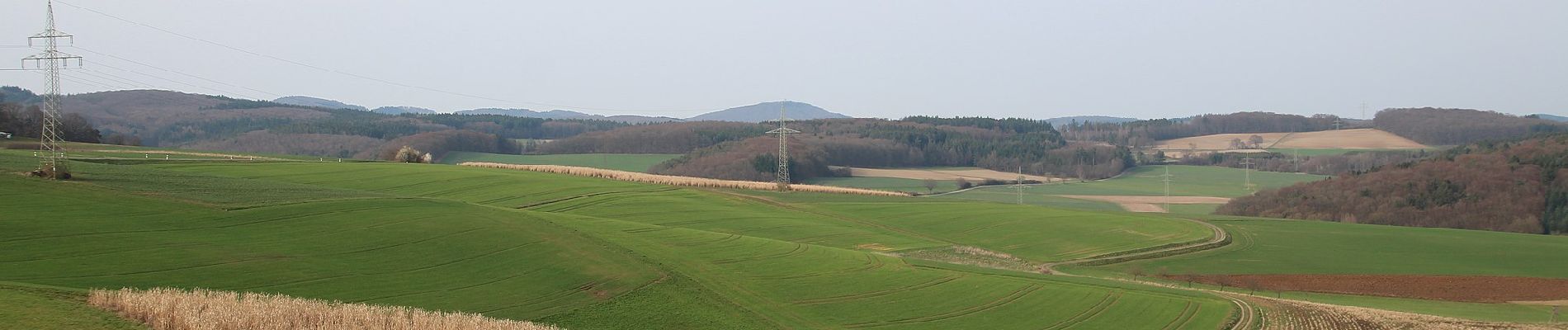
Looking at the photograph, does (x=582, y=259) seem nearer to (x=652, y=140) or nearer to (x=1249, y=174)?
(x=1249, y=174)

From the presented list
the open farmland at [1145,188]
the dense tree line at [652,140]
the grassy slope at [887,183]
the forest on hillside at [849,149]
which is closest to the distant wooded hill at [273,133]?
the dense tree line at [652,140]

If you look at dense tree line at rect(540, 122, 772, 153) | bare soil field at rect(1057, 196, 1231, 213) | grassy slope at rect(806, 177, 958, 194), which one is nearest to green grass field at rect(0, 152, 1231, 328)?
bare soil field at rect(1057, 196, 1231, 213)

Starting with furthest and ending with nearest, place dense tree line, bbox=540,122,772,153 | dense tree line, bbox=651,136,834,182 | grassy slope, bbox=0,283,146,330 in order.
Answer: dense tree line, bbox=540,122,772,153 → dense tree line, bbox=651,136,834,182 → grassy slope, bbox=0,283,146,330

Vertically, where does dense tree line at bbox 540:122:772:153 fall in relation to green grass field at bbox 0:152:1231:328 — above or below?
above

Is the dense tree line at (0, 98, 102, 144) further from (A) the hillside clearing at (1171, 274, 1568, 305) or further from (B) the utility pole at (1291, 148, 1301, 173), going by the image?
(B) the utility pole at (1291, 148, 1301, 173)

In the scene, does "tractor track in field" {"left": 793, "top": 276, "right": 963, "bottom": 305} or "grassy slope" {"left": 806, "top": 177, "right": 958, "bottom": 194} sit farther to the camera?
"grassy slope" {"left": 806, "top": 177, "right": 958, "bottom": 194}

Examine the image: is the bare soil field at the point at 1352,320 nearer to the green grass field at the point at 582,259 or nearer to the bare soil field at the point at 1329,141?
the green grass field at the point at 582,259
